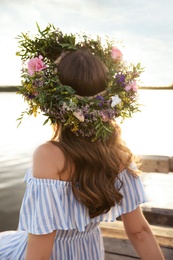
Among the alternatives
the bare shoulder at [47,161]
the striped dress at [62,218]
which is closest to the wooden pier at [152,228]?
the striped dress at [62,218]

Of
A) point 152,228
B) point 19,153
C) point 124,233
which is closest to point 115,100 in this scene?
point 124,233

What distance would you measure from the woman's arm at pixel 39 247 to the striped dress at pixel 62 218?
3cm

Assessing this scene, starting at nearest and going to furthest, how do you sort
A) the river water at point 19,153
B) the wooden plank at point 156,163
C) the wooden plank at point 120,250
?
the wooden plank at point 120,250 < the wooden plank at point 156,163 < the river water at point 19,153

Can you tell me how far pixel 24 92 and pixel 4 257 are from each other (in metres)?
1.04

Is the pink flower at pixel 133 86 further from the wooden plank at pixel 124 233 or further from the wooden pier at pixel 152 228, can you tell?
the wooden plank at pixel 124 233

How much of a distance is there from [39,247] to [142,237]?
67cm

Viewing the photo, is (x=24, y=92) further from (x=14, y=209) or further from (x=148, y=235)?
(x=14, y=209)

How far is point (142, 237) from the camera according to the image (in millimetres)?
2053

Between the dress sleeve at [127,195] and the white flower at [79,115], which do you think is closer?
the white flower at [79,115]

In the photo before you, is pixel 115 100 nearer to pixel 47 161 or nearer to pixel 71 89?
pixel 71 89

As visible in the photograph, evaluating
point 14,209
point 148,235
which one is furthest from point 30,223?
point 14,209

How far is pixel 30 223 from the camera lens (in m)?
1.80

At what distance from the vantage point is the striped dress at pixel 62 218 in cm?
177

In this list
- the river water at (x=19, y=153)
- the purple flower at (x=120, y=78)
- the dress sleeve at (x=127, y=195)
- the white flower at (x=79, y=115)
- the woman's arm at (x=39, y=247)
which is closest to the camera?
the woman's arm at (x=39, y=247)
